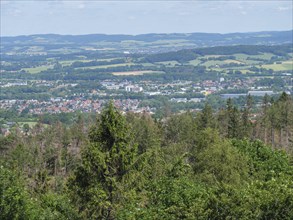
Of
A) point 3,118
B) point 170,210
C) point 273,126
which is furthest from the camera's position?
point 3,118

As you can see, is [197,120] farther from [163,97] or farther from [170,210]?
[163,97]

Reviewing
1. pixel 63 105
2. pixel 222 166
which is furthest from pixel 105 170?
pixel 63 105

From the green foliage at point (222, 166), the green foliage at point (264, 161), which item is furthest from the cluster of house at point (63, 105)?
the green foliage at point (222, 166)

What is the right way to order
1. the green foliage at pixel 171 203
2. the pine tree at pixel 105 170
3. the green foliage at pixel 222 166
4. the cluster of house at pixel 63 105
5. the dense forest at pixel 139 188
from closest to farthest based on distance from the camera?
the green foliage at pixel 171 203
the dense forest at pixel 139 188
the pine tree at pixel 105 170
the green foliage at pixel 222 166
the cluster of house at pixel 63 105

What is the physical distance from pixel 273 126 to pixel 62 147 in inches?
1110

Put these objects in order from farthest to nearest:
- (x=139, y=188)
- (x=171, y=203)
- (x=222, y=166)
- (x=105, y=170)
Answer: (x=222, y=166) → (x=139, y=188) → (x=105, y=170) → (x=171, y=203)

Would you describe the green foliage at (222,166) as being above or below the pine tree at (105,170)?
below

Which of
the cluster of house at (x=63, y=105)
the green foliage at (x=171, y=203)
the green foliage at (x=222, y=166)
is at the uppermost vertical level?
the green foliage at (x=171, y=203)

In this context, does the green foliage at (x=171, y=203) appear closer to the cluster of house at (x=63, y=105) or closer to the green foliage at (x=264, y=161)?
the green foliage at (x=264, y=161)

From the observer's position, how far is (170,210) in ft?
69.6

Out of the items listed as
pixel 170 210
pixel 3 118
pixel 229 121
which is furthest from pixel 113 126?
pixel 3 118

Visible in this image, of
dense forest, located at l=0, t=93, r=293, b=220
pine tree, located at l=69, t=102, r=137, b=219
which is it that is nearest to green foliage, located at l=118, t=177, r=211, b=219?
dense forest, located at l=0, t=93, r=293, b=220

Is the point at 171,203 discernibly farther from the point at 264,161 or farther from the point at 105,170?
the point at 264,161

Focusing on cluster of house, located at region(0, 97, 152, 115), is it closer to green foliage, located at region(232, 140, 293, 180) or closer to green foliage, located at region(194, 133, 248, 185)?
green foliage, located at region(232, 140, 293, 180)
